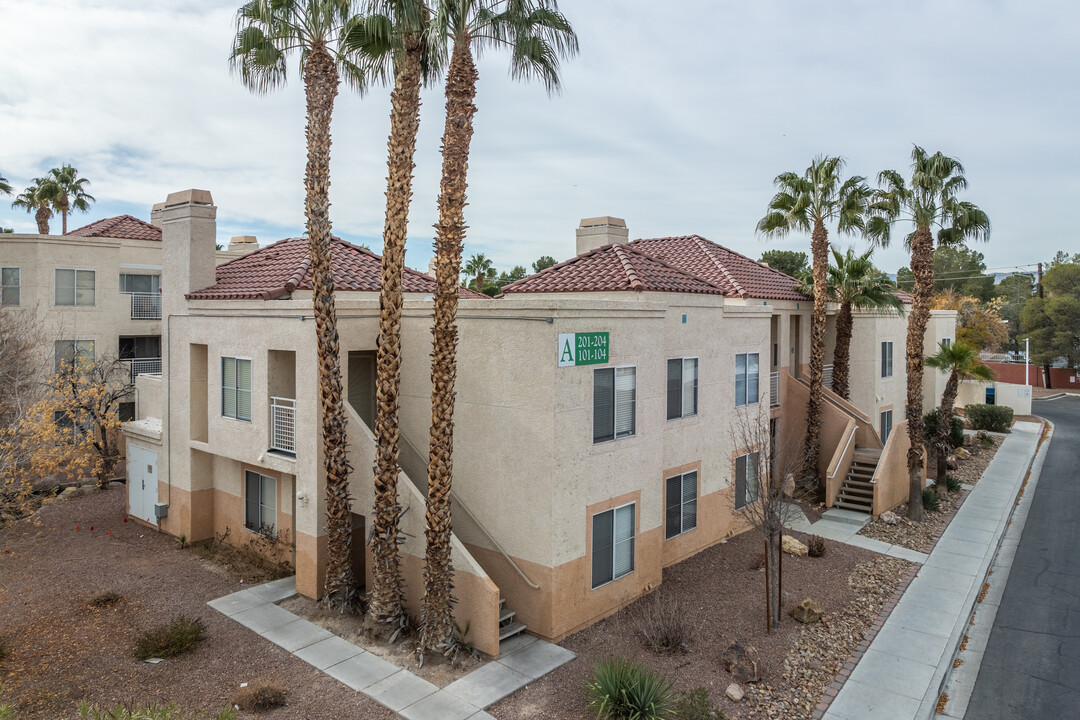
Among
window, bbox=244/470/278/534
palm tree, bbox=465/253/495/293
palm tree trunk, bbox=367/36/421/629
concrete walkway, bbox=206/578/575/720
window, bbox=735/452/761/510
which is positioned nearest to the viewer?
concrete walkway, bbox=206/578/575/720

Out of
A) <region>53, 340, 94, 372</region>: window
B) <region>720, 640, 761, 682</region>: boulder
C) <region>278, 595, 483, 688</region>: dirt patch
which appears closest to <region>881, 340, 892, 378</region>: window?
<region>720, 640, 761, 682</region>: boulder

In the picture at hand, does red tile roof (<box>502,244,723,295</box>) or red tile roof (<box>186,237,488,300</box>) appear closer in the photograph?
red tile roof (<box>502,244,723,295</box>)

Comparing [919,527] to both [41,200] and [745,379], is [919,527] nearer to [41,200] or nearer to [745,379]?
[745,379]

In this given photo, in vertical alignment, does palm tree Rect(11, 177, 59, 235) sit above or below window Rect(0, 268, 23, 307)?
above

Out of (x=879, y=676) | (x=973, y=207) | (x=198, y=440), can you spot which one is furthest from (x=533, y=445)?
(x=973, y=207)

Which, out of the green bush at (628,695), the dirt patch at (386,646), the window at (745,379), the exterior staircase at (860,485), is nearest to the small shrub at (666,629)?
the green bush at (628,695)

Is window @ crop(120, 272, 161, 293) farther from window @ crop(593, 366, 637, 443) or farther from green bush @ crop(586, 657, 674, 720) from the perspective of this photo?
green bush @ crop(586, 657, 674, 720)
